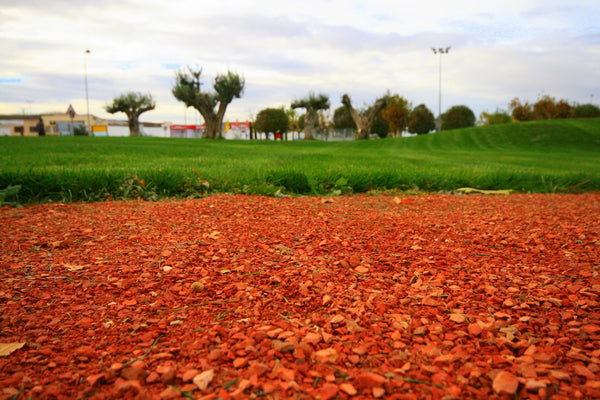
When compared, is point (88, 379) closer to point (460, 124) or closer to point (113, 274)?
point (113, 274)

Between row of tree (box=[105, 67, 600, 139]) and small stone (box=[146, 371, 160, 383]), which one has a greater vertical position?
row of tree (box=[105, 67, 600, 139])

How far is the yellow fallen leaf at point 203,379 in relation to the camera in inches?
41.1

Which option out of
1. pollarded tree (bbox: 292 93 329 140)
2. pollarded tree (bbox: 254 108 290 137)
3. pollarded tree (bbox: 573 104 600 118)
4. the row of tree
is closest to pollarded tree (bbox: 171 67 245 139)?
the row of tree

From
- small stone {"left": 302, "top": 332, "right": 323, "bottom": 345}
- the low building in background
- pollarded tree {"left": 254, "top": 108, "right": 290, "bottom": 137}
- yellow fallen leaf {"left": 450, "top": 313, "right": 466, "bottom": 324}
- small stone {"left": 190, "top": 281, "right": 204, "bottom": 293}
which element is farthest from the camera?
the low building in background

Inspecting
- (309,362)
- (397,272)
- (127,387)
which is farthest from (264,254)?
(127,387)

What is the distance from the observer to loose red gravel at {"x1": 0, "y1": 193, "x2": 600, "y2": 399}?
3.52 feet

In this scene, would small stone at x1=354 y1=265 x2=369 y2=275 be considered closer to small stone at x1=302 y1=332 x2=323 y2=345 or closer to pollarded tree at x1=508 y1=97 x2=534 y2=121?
small stone at x1=302 y1=332 x2=323 y2=345

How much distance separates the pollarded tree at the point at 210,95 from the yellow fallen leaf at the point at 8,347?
91.1ft

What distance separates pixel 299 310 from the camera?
4.84ft

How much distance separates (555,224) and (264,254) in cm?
212

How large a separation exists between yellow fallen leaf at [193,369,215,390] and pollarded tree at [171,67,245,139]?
1106 inches

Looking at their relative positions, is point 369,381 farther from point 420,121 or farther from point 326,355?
point 420,121

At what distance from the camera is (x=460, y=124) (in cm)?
5031

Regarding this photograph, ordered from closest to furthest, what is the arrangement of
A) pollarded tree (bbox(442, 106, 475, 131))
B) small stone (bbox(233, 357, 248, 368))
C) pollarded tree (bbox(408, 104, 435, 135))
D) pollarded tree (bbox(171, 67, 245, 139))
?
small stone (bbox(233, 357, 248, 368)) < pollarded tree (bbox(171, 67, 245, 139)) < pollarded tree (bbox(442, 106, 475, 131)) < pollarded tree (bbox(408, 104, 435, 135))
